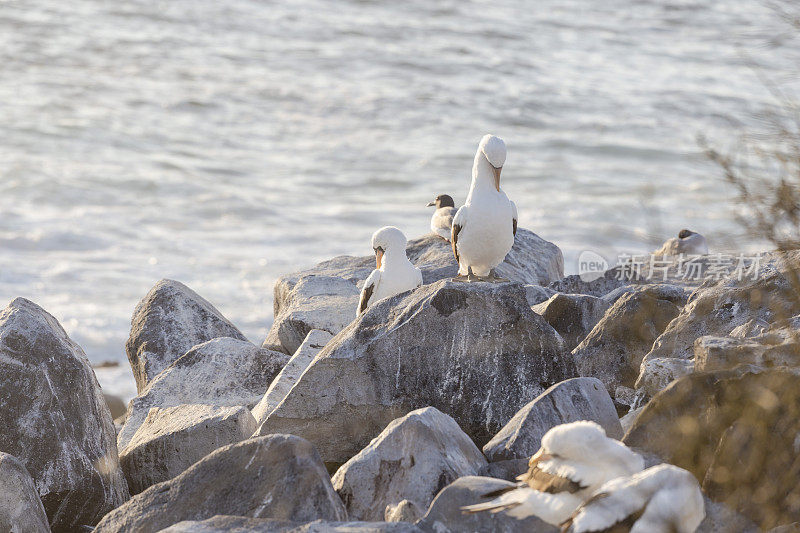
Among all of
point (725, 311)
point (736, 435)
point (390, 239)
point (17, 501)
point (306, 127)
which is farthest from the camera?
point (306, 127)

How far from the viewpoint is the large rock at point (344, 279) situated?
771cm

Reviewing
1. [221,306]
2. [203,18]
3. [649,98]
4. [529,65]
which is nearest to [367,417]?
[221,306]

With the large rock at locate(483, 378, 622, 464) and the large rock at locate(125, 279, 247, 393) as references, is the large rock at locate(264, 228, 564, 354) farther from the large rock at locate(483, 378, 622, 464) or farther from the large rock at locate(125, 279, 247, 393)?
the large rock at locate(483, 378, 622, 464)

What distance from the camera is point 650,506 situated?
3.29 m

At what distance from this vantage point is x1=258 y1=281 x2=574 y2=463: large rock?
5.36 meters

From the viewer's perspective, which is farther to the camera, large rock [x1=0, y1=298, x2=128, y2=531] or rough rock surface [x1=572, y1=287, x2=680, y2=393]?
rough rock surface [x1=572, y1=287, x2=680, y2=393]

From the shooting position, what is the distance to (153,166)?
19.9 meters

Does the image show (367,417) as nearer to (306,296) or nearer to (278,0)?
(306,296)

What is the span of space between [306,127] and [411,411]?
58.0ft

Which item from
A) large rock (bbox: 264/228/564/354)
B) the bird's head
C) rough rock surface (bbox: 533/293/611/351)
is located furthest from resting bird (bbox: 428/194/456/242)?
rough rock surface (bbox: 533/293/611/351)

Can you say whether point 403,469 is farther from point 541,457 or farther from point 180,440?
point 180,440

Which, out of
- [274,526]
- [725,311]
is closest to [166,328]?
[725,311]

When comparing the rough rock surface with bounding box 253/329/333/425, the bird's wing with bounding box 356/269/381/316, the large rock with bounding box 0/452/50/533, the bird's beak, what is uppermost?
the bird's beak

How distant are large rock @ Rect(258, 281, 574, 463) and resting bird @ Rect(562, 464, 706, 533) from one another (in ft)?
6.45
